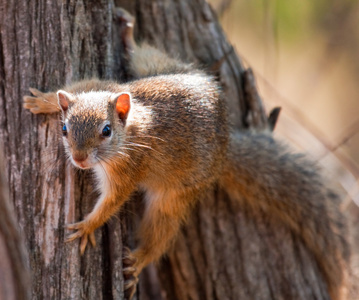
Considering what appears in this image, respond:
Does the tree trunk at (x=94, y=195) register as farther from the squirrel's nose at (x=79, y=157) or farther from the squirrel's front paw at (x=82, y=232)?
the squirrel's nose at (x=79, y=157)

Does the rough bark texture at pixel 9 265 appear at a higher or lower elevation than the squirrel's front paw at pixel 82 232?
lower

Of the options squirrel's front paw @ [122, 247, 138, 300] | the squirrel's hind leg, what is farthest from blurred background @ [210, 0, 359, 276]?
the squirrel's hind leg

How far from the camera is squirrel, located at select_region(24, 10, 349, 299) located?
2.84m

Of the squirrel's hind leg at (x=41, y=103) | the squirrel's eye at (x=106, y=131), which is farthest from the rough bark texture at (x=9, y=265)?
the squirrel's hind leg at (x=41, y=103)

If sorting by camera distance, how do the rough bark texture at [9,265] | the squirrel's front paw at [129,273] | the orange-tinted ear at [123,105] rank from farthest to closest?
the squirrel's front paw at [129,273] → the orange-tinted ear at [123,105] → the rough bark texture at [9,265]

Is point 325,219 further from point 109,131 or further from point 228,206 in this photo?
point 109,131

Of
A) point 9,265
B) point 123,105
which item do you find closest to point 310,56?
point 123,105

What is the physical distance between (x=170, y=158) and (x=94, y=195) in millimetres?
517

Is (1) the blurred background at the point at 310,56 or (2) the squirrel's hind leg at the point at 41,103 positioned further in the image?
(1) the blurred background at the point at 310,56

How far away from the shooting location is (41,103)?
2.92m

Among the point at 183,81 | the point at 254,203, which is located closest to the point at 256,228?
the point at 254,203

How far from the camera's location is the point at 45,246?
9.10ft

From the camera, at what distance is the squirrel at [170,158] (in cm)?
284

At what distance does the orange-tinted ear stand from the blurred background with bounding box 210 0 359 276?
2.67 meters
